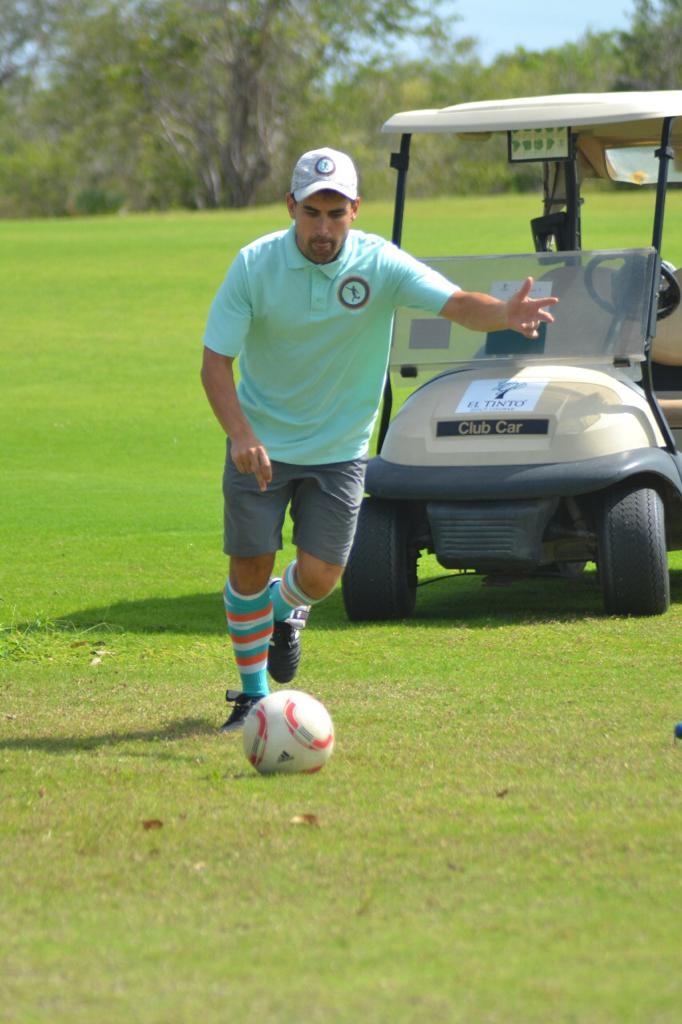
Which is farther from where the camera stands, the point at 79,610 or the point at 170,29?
the point at 170,29

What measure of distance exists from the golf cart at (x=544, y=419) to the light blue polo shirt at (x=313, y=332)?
1.95m

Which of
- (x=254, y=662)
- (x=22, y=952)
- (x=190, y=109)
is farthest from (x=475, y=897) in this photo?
(x=190, y=109)

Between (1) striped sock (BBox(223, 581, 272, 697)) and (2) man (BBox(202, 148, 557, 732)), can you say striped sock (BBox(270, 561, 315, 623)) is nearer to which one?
(2) man (BBox(202, 148, 557, 732))

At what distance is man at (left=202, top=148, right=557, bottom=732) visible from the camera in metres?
5.55

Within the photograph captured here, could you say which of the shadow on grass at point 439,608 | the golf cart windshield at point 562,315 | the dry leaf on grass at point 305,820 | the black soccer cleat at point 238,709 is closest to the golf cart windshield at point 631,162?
the golf cart windshield at point 562,315

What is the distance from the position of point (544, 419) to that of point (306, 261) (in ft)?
8.13

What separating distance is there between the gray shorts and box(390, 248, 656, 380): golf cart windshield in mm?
2645

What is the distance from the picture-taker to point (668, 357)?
30.7 ft

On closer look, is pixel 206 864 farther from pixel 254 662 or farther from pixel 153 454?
pixel 153 454

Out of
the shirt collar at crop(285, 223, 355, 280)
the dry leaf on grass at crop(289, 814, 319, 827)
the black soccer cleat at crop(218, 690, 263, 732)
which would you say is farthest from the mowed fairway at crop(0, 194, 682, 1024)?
the shirt collar at crop(285, 223, 355, 280)

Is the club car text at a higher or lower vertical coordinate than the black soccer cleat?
higher

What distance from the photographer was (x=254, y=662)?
595cm

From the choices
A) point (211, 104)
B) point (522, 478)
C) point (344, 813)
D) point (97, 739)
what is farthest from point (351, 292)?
point (211, 104)

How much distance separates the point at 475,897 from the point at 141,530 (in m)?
7.78
